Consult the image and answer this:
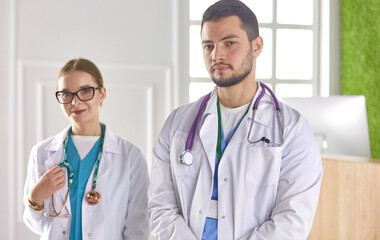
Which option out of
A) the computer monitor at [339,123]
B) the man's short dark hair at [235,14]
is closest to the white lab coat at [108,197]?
the man's short dark hair at [235,14]

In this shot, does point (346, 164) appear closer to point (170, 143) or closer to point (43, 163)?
point (170, 143)

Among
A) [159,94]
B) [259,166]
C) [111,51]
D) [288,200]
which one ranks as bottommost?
[288,200]

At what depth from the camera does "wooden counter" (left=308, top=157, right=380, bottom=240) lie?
6.68 feet

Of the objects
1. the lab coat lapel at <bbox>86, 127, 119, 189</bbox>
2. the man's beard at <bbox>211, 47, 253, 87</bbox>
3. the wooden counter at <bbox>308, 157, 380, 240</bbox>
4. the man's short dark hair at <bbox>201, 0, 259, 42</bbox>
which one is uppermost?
the man's short dark hair at <bbox>201, 0, 259, 42</bbox>

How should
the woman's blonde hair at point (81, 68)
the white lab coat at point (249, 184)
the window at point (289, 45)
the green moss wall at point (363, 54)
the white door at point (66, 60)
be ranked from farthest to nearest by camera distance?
the window at point (289, 45), the green moss wall at point (363, 54), the white door at point (66, 60), the woman's blonde hair at point (81, 68), the white lab coat at point (249, 184)

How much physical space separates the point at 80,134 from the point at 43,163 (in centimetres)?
19

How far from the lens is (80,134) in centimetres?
206

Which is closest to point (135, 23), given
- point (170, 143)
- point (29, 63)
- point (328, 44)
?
point (29, 63)

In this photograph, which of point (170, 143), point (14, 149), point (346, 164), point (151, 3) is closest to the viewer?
point (170, 143)

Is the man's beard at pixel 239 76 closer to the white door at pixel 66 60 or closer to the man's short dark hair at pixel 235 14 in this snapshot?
the man's short dark hair at pixel 235 14

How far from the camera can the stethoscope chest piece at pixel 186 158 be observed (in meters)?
1.64

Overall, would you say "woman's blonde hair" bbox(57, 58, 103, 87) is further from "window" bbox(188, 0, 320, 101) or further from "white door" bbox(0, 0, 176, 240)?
"window" bbox(188, 0, 320, 101)

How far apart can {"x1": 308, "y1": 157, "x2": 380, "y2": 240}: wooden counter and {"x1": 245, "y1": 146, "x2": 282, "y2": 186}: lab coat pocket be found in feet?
2.22

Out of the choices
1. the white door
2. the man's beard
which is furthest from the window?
the man's beard
